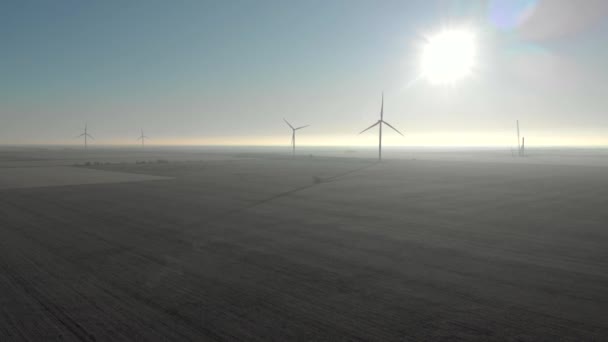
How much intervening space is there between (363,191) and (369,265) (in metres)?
17.6

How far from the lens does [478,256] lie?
36.7ft

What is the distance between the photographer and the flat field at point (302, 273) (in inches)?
266

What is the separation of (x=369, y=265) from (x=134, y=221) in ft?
35.5

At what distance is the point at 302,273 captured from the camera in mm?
9656

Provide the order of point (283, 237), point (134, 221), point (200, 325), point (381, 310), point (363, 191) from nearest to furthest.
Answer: point (200, 325), point (381, 310), point (283, 237), point (134, 221), point (363, 191)

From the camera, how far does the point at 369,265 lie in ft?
33.9

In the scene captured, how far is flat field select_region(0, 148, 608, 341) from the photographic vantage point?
22.2 feet

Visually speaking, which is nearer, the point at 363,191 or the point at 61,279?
the point at 61,279

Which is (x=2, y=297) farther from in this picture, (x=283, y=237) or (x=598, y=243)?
(x=598, y=243)

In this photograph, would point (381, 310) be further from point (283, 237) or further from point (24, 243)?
point (24, 243)

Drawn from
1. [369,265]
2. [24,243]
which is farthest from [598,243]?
[24,243]

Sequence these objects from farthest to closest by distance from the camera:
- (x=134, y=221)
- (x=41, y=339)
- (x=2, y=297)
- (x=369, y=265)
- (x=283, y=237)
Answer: (x=134, y=221)
(x=283, y=237)
(x=369, y=265)
(x=2, y=297)
(x=41, y=339)

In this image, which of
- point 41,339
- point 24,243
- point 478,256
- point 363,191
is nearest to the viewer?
point 41,339

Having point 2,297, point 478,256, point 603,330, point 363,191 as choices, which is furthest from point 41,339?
point 363,191
